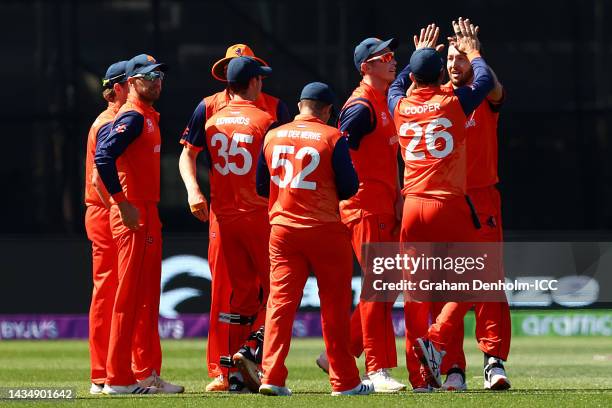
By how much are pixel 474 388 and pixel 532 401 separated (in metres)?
1.30

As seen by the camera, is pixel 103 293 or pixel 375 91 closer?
pixel 375 91

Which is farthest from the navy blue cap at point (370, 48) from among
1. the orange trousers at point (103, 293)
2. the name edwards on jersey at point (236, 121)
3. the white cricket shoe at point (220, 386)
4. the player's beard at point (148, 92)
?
→ the white cricket shoe at point (220, 386)

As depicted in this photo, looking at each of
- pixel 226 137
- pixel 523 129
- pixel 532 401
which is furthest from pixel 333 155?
pixel 523 129

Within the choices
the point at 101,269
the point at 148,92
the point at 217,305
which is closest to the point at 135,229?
the point at 101,269

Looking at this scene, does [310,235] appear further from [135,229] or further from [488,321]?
[488,321]

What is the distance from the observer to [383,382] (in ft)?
33.1

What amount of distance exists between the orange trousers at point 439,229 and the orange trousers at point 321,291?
1.97 feet

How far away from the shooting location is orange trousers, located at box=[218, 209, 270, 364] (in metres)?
10.2

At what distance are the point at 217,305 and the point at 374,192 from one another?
1.31 m

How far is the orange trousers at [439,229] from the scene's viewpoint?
32.3 ft

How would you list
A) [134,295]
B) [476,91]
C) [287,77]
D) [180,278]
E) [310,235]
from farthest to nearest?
[287,77], [180,278], [134,295], [476,91], [310,235]

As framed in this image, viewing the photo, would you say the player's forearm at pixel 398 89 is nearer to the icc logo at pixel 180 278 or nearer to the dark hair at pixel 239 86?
the dark hair at pixel 239 86

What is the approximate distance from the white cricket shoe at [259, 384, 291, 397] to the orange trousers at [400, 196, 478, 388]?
0.96 metres

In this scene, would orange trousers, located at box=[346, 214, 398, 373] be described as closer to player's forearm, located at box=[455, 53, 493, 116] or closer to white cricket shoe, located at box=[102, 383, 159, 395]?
player's forearm, located at box=[455, 53, 493, 116]
